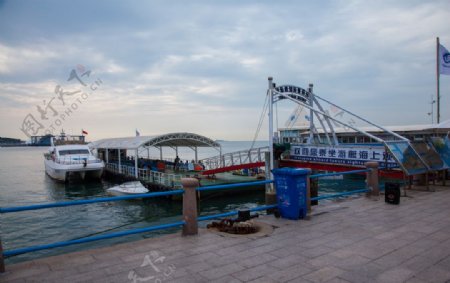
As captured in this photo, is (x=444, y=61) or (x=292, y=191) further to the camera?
(x=444, y=61)

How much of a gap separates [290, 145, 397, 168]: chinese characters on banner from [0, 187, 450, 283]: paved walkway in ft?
24.3

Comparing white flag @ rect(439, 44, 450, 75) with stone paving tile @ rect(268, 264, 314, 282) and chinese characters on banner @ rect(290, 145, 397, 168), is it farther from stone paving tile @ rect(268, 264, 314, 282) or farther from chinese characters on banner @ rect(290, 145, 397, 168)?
stone paving tile @ rect(268, 264, 314, 282)

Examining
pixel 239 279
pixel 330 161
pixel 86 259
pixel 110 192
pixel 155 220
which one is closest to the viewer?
pixel 239 279

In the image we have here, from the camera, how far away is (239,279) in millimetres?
4473

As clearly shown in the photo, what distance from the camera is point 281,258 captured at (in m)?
5.25

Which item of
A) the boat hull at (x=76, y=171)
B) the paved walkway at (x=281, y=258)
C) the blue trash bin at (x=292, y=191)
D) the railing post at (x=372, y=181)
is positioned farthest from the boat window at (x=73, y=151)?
the paved walkway at (x=281, y=258)

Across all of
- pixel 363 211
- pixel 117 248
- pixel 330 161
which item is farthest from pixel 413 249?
pixel 330 161

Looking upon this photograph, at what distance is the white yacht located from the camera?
3288 centimetres

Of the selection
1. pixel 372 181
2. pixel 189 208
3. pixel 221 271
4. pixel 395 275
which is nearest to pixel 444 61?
pixel 372 181

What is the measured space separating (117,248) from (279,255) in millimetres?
2848

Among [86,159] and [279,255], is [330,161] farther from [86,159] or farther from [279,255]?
[86,159]

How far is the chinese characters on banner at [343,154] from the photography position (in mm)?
14391

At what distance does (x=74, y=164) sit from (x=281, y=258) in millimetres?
32169

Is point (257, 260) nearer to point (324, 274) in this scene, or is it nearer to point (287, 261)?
point (287, 261)
